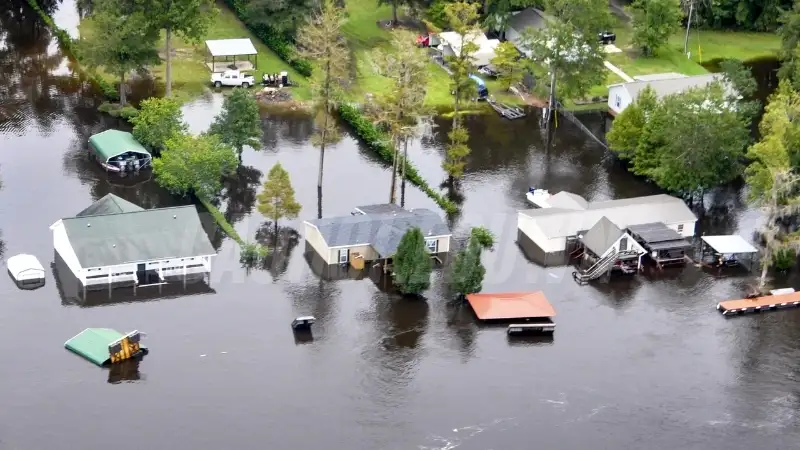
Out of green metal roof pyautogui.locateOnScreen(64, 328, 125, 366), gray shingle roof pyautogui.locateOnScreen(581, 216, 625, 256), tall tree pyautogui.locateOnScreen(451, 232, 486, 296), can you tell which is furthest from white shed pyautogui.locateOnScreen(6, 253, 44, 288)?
gray shingle roof pyautogui.locateOnScreen(581, 216, 625, 256)

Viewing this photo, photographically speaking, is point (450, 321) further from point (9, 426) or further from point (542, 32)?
point (542, 32)

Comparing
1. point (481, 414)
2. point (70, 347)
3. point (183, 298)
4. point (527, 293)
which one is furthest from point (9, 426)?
point (527, 293)

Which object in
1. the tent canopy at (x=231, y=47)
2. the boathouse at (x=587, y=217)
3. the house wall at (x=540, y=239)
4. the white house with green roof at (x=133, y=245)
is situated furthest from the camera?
the tent canopy at (x=231, y=47)

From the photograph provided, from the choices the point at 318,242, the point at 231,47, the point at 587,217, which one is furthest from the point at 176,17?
the point at 587,217

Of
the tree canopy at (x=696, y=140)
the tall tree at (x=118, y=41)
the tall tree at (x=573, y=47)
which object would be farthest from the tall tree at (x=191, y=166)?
the tree canopy at (x=696, y=140)

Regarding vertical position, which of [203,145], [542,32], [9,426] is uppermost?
[542,32]

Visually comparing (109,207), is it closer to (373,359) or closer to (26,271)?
(26,271)

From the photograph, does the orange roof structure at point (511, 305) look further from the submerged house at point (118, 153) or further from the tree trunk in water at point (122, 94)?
the tree trunk in water at point (122, 94)
